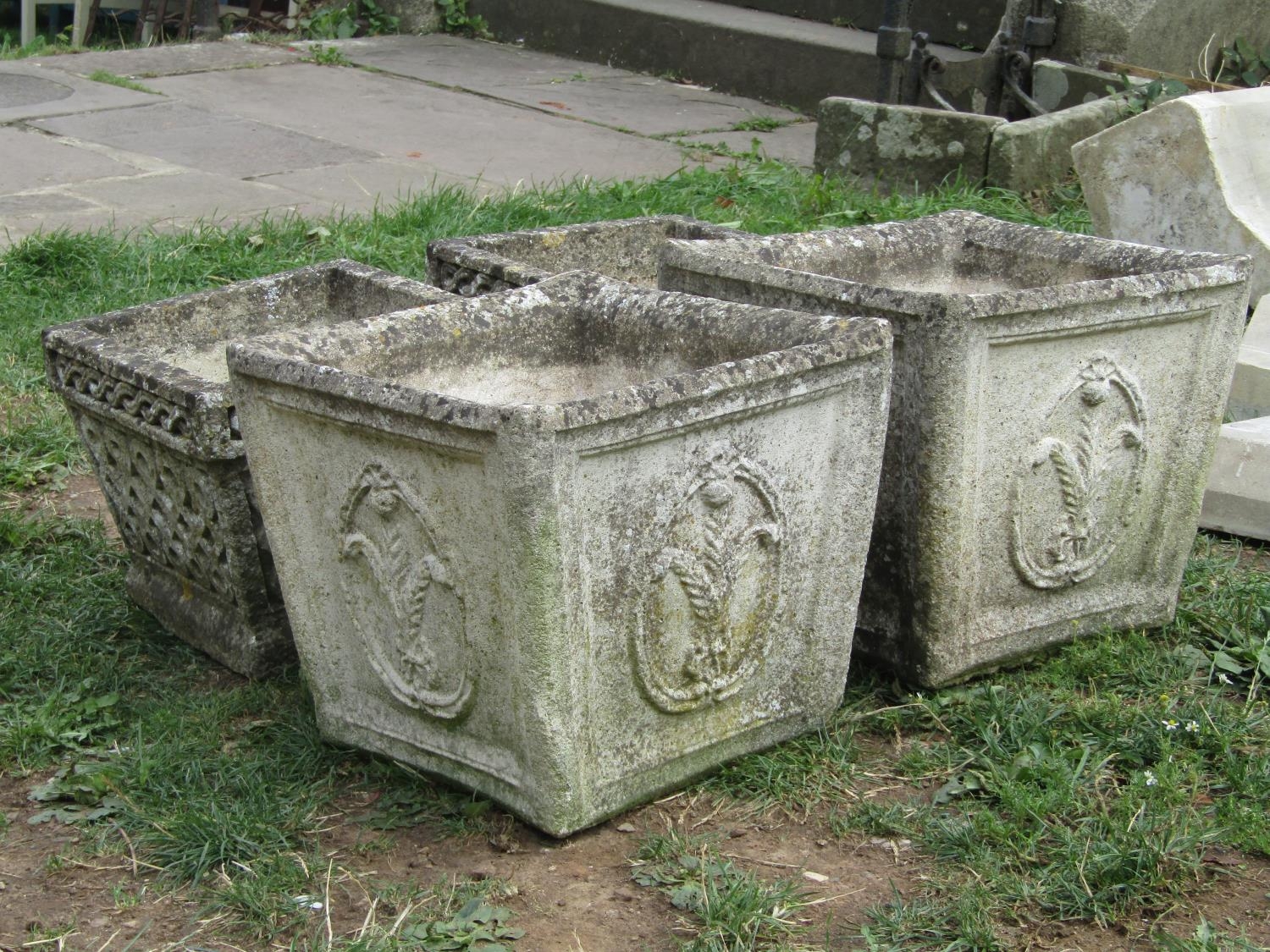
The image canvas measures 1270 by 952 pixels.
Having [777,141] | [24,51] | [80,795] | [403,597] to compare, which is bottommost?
[80,795]

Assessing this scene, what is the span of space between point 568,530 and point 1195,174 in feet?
9.80

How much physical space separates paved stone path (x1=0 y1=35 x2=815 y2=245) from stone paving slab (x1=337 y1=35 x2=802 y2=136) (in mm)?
15

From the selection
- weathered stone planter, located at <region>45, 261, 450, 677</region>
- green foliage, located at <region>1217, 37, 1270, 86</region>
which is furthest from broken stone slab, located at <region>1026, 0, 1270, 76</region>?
weathered stone planter, located at <region>45, 261, 450, 677</region>

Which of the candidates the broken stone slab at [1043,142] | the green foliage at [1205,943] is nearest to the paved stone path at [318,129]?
the broken stone slab at [1043,142]

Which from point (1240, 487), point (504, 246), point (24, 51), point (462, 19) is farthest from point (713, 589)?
point (462, 19)

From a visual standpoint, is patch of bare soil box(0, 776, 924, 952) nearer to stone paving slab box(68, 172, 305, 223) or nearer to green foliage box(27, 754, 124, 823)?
green foliage box(27, 754, 124, 823)

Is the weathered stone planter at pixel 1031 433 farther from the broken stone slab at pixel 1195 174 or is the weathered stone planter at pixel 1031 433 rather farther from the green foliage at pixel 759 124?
the green foliage at pixel 759 124

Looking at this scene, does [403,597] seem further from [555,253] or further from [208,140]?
[208,140]

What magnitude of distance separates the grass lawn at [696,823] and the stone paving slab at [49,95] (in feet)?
12.6

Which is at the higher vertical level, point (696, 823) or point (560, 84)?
point (560, 84)

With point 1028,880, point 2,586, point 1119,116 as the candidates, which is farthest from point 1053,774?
point 1119,116

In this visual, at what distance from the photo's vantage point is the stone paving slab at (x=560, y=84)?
22.4 feet

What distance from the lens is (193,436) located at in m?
2.60

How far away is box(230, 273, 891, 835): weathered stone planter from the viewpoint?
212 centimetres
